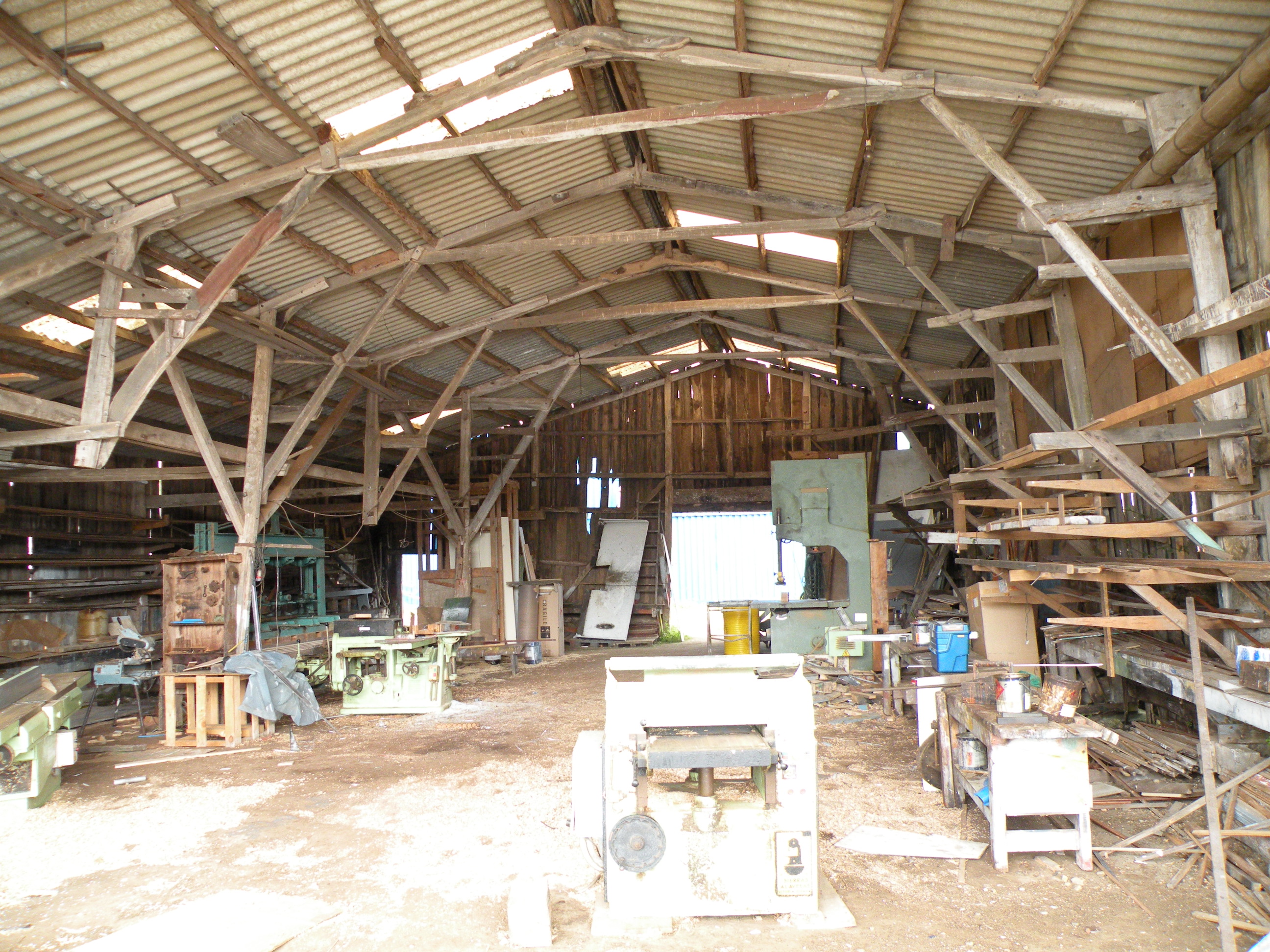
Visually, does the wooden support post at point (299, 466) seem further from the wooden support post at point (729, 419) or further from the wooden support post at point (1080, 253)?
the wooden support post at point (729, 419)

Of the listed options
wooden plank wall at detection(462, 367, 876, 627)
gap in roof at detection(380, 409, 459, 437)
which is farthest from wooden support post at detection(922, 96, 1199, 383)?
wooden plank wall at detection(462, 367, 876, 627)

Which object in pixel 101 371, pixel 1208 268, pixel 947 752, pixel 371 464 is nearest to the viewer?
pixel 947 752

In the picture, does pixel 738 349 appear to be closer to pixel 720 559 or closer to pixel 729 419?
pixel 729 419

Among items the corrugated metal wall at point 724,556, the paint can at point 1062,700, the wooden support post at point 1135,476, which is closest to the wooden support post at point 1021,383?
the wooden support post at point 1135,476

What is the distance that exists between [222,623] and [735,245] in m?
7.32

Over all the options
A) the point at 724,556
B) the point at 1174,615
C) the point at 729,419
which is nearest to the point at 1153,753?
the point at 1174,615

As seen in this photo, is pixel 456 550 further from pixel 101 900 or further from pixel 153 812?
pixel 101 900

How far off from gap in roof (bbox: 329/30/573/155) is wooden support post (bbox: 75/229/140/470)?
198cm

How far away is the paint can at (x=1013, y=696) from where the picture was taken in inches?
178

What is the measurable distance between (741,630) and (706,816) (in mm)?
8486

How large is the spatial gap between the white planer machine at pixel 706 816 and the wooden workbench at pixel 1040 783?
42.6 inches

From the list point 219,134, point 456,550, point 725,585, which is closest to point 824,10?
point 219,134

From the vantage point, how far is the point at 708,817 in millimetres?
3721

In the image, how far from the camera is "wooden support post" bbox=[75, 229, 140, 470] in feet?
21.3
